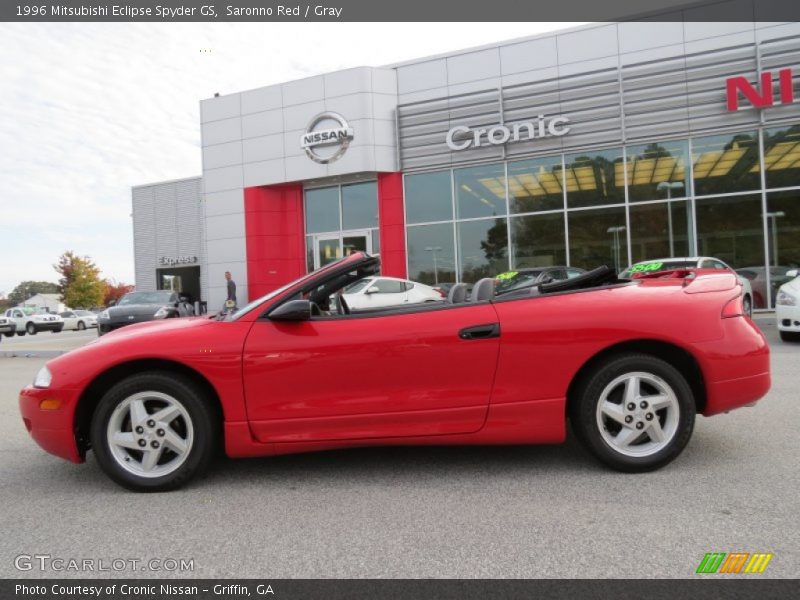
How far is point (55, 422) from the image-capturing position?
3.44 meters

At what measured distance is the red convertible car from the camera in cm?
338

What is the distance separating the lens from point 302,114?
19219 mm

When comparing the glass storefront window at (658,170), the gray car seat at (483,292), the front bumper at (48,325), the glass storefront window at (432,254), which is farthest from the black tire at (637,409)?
the front bumper at (48,325)

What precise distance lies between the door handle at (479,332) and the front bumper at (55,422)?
7.35 feet

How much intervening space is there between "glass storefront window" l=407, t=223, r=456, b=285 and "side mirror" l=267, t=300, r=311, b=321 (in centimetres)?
1504

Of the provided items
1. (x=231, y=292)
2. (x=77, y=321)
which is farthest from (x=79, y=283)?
(x=231, y=292)

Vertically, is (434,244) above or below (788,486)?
above

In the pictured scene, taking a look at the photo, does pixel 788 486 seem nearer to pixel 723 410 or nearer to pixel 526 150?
pixel 723 410

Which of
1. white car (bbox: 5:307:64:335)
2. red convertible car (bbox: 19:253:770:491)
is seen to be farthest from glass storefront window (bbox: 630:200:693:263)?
white car (bbox: 5:307:64:335)

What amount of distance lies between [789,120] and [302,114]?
44.6ft
